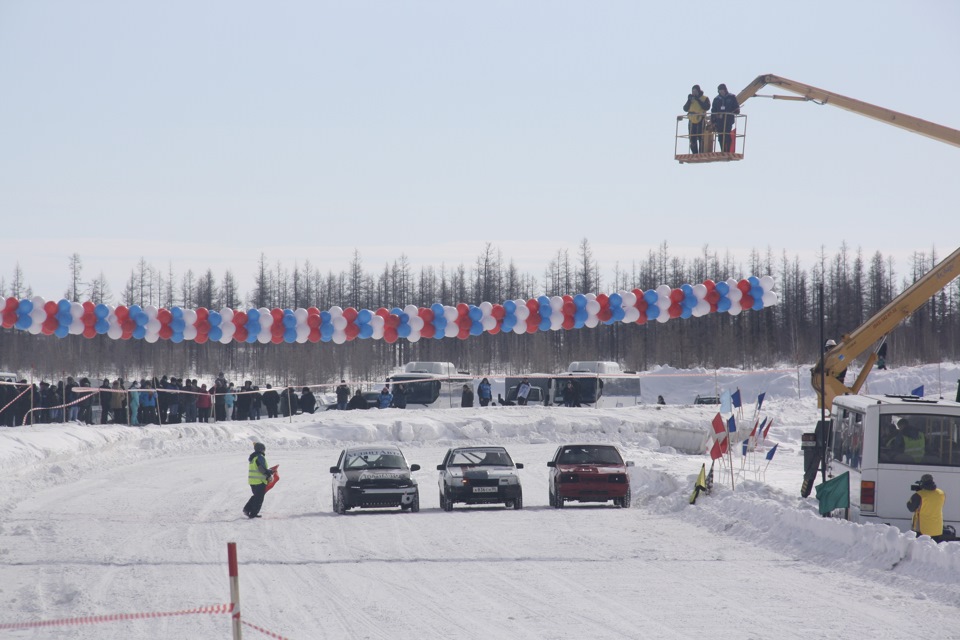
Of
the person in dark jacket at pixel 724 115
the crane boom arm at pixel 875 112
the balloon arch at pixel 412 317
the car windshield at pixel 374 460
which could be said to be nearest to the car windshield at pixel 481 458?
the car windshield at pixel 374 460

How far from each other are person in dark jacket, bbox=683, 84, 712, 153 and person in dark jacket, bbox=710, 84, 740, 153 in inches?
8.6

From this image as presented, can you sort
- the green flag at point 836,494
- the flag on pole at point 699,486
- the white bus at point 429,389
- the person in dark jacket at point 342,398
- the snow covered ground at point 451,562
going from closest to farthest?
1. the snow covered ground at point 451,562
2. the green flag at point 836,494
3. the flag on pole at point 699,486
4. the person in dark jacket at point 342,398
5. the white bus at point 429,389

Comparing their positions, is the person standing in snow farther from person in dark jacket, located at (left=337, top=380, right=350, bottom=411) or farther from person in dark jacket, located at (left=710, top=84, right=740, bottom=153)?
person in dark jacket, located at (left=337, top=380, right=350, bottom=411)

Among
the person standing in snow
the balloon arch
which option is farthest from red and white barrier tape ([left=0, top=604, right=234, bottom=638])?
the balloon arch

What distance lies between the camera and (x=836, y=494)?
1686 centimetres

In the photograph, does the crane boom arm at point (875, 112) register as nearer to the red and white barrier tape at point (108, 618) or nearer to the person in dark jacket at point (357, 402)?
the red and white barrier tape at point (108, 618)

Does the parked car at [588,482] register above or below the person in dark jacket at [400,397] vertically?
below

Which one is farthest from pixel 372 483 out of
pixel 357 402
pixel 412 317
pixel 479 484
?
pixel 357 402

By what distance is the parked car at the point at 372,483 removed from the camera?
20969 mm

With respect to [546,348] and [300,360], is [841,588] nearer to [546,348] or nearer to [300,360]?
[300,360]

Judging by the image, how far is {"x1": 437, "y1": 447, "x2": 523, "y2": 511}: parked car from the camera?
863 inches

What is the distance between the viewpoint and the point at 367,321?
2953 cm

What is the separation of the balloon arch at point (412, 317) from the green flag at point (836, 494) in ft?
38.9

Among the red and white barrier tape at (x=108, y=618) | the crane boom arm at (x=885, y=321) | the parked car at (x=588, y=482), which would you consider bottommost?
the parked car at (x=588, y=482)
